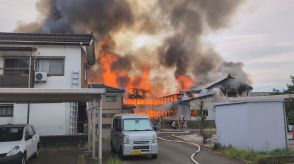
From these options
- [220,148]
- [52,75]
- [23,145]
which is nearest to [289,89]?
[220,148]

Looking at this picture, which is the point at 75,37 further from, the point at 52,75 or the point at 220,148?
the point at 220,148

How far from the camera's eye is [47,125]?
Answer: 2083 centimetres

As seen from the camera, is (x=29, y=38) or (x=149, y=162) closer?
(x=149, y=162)

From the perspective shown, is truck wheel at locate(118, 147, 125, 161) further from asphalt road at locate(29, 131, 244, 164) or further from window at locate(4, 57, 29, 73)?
window at locate(4, 57, 29, 73)

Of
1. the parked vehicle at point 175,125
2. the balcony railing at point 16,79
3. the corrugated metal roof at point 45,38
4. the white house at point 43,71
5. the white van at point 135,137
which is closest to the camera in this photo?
the white van at point 135,137

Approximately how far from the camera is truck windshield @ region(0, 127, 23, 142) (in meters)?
13.1

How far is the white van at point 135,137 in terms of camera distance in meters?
14.7

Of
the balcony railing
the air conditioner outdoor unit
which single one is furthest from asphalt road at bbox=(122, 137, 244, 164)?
the balcony railing

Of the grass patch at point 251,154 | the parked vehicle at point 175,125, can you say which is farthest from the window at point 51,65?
the parked vehicle at point 175,125

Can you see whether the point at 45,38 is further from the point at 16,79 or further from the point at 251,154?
the point at 251,154

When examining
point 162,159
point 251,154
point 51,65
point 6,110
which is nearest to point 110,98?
point 51,65

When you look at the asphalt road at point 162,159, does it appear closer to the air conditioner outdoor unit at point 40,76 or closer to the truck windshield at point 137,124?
the truck windshield at point 137,124

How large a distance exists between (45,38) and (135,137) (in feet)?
33.4

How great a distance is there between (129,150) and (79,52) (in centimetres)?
933
